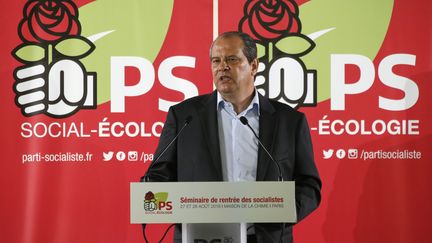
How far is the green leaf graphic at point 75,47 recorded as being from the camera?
372cm

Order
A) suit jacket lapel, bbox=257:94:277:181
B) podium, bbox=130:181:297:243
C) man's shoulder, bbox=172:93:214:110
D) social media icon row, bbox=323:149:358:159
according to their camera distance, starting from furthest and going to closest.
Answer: social media icon row, bbox=323:149:358:159, man's shoulder, bbox=172:93:214:110, suit jacket lapel, bbox=257:94:277:181, podium, bbox=130:181:297:243

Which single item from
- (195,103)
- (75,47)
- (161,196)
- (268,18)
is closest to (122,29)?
(75,47)

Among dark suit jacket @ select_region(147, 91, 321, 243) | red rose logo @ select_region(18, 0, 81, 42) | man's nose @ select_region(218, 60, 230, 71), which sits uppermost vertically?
red rose logo @ select_region(18, 0, 81, 42)

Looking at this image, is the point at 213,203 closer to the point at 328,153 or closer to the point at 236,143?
the point at 236,143

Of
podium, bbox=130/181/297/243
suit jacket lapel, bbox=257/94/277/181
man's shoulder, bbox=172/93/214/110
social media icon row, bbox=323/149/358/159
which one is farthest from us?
social media icon row, bbox=323/149/358/159

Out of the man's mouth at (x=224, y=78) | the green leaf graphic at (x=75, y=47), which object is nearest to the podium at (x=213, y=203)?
the man's mouth at (x=224, y=78)

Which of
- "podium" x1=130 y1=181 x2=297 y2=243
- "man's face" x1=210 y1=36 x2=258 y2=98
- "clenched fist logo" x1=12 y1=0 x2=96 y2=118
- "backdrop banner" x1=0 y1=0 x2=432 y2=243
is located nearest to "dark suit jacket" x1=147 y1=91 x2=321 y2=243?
"man's face" x1=210 y1=36 x2=258 y2=98

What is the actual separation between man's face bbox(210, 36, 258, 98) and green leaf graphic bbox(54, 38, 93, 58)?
1.31 meters

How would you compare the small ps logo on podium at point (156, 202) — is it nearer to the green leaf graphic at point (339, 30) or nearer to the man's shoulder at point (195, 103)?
the man's shoulder at point (195, 103)

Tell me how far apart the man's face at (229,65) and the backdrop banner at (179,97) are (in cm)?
95

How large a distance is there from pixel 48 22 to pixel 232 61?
162 centimetres

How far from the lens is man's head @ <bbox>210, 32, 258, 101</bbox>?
2684 mm

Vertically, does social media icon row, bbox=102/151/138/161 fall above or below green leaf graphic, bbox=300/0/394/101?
below

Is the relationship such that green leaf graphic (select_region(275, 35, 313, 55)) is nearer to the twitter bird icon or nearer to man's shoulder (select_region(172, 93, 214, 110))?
the twitter bird icon
